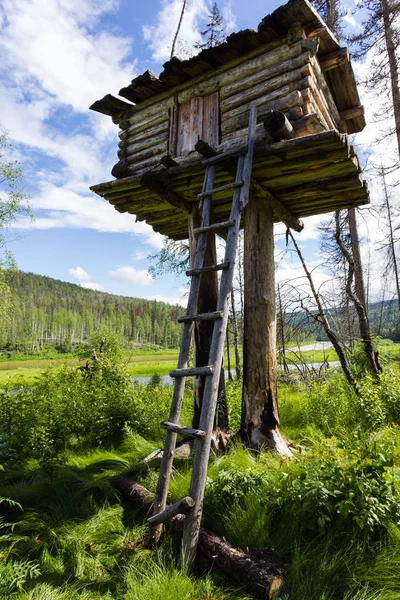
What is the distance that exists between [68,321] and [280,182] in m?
107

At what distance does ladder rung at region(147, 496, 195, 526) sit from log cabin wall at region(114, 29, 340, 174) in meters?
4.42

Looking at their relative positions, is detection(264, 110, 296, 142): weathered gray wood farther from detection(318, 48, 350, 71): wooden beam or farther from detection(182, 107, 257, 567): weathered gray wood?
detection(318, 48, 350, 71): wooden beam

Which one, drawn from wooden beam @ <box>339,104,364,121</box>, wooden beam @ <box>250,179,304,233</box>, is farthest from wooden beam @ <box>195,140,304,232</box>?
wooden beam @ <box>339,104,364,121</box>

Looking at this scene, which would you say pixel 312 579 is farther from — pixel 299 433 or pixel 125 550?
pixel 299 433

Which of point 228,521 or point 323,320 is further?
point 323,320

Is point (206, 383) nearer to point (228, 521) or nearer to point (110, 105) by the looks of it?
point (228, 521)

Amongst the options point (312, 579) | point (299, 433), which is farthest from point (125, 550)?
point (299, 433)

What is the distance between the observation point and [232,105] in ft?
18.1

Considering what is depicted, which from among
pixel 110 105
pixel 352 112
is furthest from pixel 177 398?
pixel 352 112

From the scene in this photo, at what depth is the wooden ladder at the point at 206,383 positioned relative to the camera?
10.9ft

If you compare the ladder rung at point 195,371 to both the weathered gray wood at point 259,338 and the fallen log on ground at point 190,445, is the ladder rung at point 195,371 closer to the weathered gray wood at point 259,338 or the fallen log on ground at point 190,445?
the weathered gray wood at point 259,338

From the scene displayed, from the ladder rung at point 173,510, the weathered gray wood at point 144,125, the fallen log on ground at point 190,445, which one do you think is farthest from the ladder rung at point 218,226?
the fallen log on ground at point 190,445

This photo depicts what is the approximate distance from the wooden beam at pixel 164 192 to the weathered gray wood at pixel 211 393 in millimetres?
1514

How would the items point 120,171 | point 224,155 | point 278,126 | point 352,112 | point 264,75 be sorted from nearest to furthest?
point 278,126 < point 224,155 < point 264,75 < point 120,171 < point 352,112
